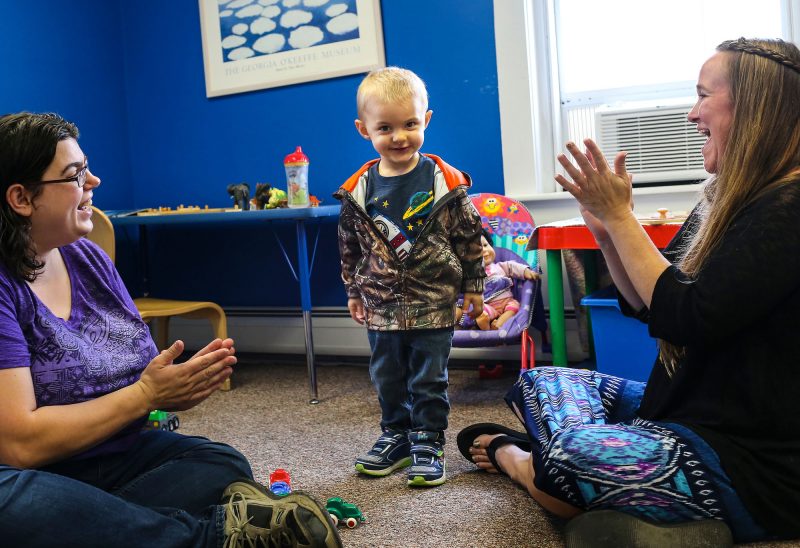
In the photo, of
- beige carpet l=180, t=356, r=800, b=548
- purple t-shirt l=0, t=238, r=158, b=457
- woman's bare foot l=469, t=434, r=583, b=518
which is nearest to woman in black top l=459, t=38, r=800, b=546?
woman's bare foot l=469, t=434, r=583, b=518

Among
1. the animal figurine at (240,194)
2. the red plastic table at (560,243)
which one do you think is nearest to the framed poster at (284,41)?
the animal figurine at (240,194)

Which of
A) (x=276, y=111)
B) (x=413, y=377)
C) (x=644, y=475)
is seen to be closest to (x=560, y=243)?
(x=413, y=377)

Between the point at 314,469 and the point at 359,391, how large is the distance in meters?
0.91

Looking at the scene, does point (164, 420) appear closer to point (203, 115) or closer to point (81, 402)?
point (81, 402)

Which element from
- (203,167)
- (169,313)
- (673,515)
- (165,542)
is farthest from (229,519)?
(203,167)

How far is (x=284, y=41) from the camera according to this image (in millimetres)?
3562

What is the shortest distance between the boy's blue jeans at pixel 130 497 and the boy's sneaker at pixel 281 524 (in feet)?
0.09

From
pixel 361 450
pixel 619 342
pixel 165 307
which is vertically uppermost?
pixel 165 307

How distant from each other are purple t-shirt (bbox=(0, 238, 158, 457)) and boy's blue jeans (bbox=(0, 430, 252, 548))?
50mm

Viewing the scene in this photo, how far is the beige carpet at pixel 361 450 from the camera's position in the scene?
1.64 metres

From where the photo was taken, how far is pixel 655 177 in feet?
9.77

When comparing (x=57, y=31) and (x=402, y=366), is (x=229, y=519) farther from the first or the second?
(x=57, y=31)

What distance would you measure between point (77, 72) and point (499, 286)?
2.35m

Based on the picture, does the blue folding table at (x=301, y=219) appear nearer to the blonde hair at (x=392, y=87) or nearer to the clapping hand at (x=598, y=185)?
the blonde hair at (x=392, y=87)
